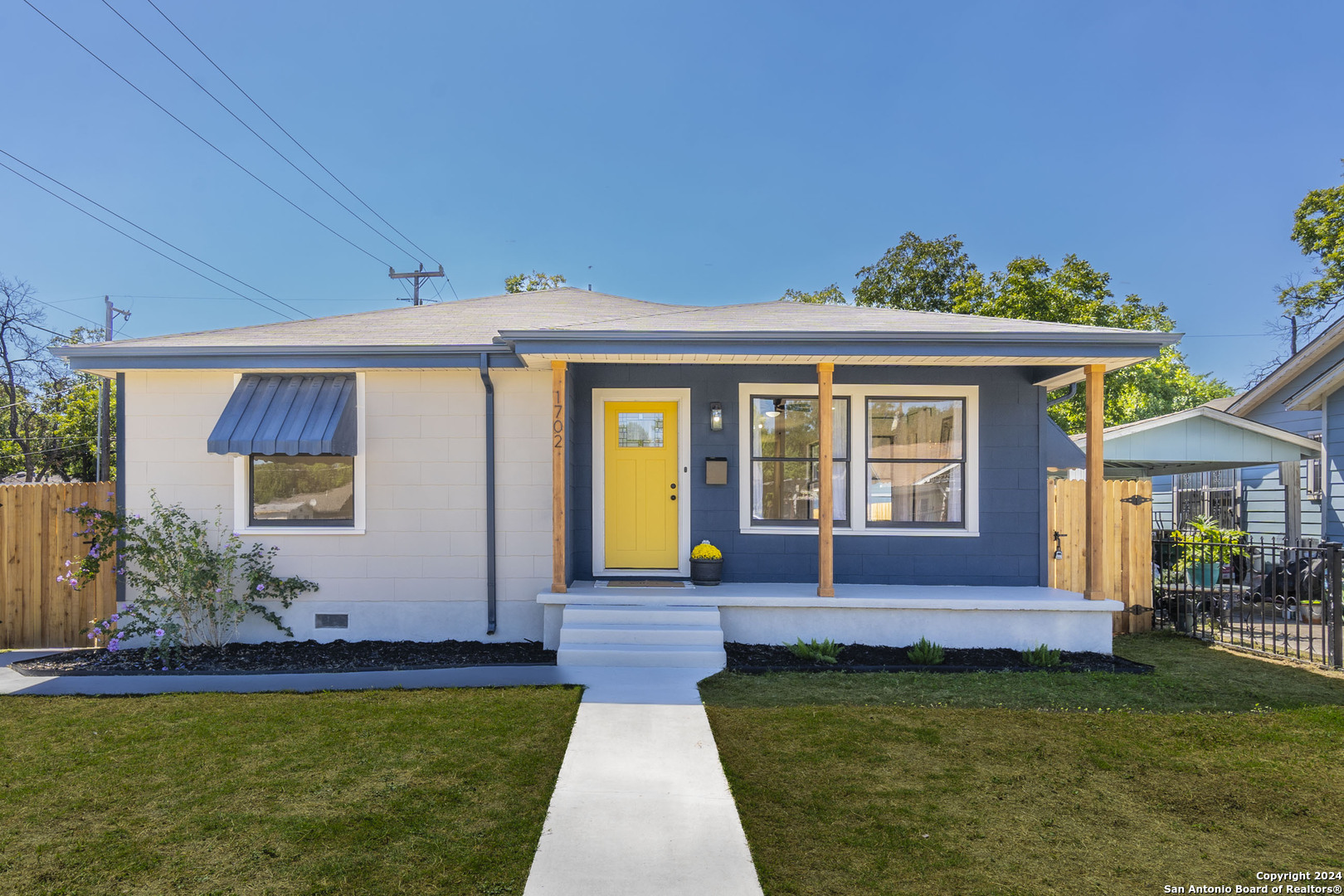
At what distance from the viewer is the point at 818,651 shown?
20.2ft

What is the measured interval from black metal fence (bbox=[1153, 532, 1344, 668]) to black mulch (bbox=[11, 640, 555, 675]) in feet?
21.9

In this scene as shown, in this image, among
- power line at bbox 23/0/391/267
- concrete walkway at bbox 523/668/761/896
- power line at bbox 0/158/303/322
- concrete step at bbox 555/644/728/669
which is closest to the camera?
concrete walkway at bbox 523/668/761/896

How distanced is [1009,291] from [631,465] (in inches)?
565

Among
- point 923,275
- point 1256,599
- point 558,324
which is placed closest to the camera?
point 558,324

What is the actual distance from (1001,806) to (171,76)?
64.6 ft

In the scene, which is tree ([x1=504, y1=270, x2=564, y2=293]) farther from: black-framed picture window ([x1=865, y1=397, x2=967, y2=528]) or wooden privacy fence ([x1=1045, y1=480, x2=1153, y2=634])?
wooden privacy fence ([x1=1045, y1=480, x2=1153, y2=634])

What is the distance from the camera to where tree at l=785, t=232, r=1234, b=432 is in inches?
687

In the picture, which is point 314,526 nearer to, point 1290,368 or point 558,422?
point 558,422

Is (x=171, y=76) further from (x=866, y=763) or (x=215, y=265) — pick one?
(x=866, y=763)

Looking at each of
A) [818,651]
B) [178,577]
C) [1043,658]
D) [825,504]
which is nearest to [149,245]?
[178,577]

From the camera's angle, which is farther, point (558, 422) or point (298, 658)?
point (558, 422)

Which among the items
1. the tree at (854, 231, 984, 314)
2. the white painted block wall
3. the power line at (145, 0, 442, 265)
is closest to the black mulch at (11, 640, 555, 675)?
the white painted block wall

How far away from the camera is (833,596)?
21.3 feet

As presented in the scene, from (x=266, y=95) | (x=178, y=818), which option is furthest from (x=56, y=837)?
(x=266, y=95)
